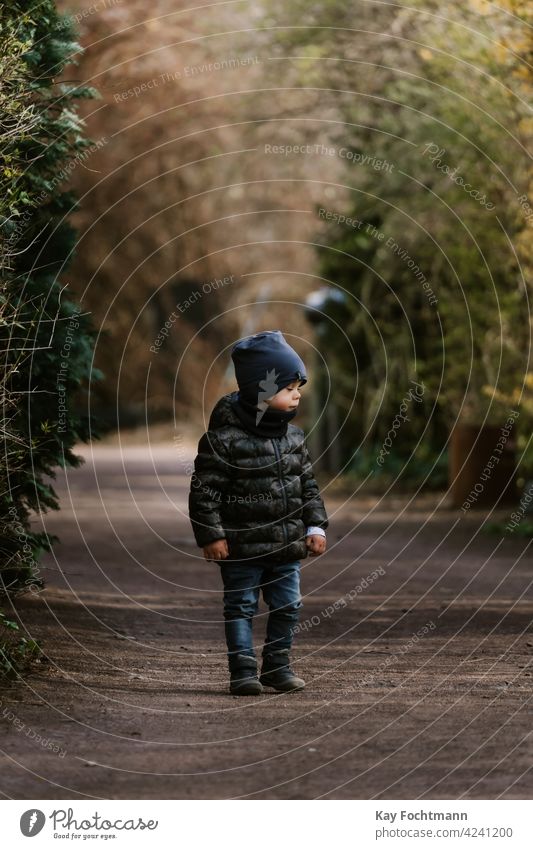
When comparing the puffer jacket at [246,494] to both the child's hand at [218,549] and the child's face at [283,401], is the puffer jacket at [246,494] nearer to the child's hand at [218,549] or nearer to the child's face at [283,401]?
the child's hand at [218,549]

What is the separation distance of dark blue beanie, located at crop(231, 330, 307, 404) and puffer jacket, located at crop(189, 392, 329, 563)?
17cm

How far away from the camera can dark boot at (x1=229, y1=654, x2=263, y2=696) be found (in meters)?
6.88

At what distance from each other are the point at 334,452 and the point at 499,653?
13846 mm

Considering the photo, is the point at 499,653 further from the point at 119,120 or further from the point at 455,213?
the point at 119,120

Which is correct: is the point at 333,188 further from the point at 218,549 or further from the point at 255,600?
the point at 218,549

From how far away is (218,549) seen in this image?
6.81 meters

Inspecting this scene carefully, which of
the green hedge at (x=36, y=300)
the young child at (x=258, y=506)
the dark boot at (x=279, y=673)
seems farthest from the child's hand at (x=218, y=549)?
the green hedge at (x=36, y=300)

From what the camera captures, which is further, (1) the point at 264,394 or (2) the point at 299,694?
(1) the point at 264,394

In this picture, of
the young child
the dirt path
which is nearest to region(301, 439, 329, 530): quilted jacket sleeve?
the young child

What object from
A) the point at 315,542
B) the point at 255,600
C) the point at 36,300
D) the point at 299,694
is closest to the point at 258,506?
the point at 315,542

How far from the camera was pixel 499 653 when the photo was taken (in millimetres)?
7770

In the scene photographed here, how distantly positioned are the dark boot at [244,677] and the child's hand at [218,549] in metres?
0.47

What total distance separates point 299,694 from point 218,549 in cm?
74
